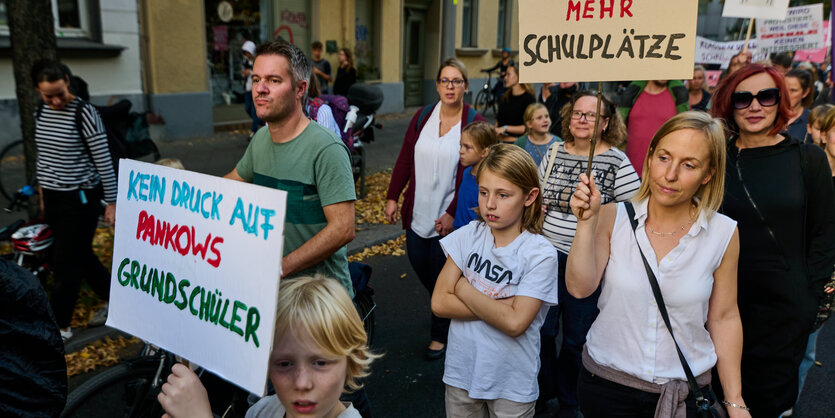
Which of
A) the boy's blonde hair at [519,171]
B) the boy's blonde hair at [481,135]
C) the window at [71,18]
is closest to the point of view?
the boy's blonde hair at [519,171]

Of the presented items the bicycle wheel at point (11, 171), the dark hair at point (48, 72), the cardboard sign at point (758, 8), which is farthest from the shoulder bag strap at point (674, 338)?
the bicycle wheel at point (11, 171)

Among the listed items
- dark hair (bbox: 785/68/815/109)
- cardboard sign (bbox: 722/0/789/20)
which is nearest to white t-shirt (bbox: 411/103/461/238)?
dark hair (bbox: 785/68/815/109)

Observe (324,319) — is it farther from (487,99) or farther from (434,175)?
(487,99)

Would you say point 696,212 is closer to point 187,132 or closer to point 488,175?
point 488,175

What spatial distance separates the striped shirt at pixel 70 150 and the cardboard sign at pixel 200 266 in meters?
2.68

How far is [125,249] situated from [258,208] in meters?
0.62

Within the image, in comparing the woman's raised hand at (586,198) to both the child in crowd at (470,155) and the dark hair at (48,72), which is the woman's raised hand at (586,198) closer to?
the child in crowd at (470,155)

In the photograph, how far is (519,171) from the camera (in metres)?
2.73

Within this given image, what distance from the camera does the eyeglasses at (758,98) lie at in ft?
8.41

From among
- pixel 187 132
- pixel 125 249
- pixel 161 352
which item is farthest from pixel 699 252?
pixel 187 132

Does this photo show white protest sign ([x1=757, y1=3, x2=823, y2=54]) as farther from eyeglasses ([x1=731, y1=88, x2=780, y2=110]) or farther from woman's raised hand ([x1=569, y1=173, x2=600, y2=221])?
woman's raised hand ([x1=569, y1=173, x2=600, y2=221])

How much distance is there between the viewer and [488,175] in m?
2.75

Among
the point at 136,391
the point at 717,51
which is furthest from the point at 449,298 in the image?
the point at 717,51

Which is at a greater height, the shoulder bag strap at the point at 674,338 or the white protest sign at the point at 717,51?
the white protest sign at the point at 717,51
